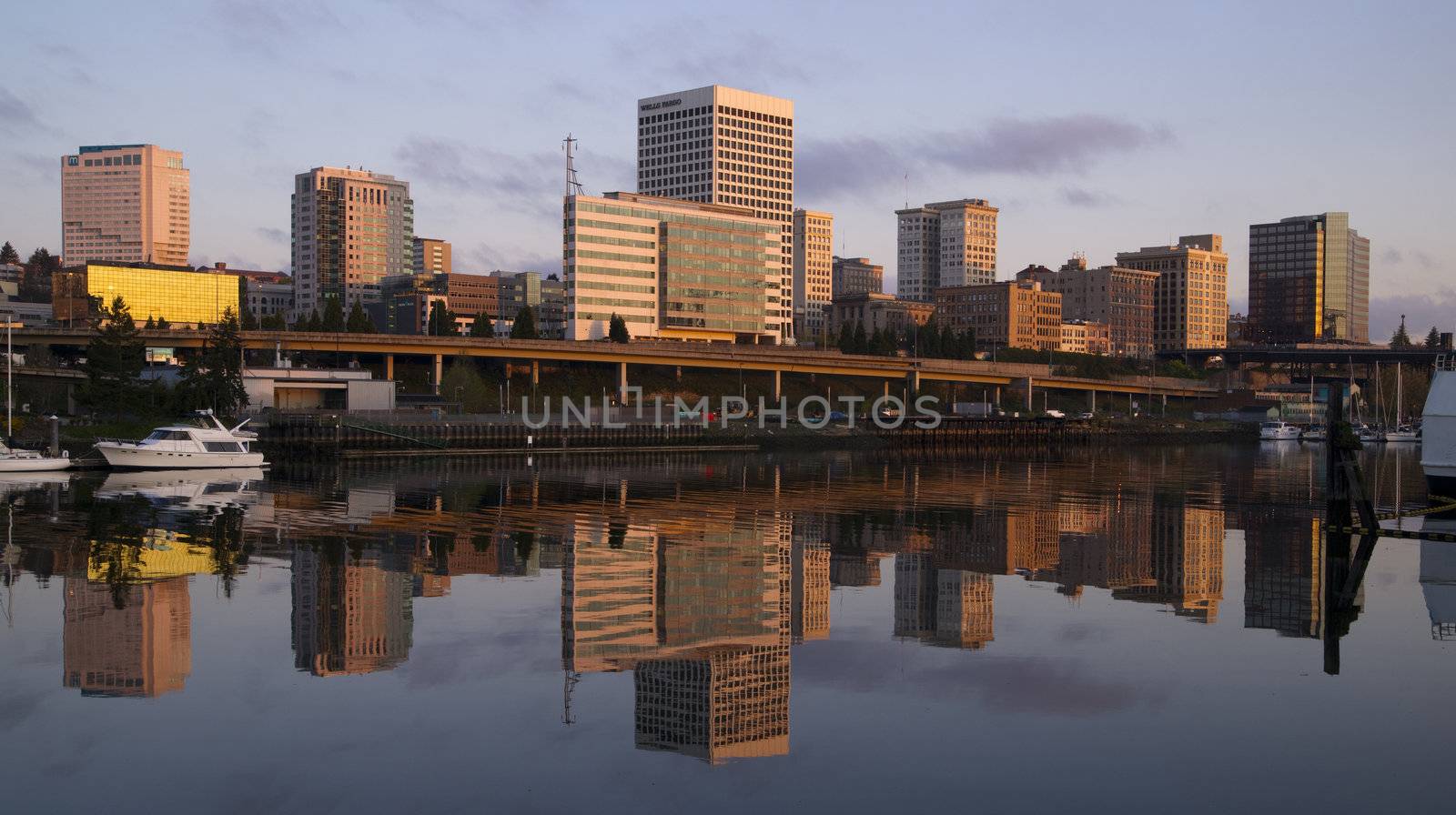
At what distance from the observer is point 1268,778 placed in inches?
574

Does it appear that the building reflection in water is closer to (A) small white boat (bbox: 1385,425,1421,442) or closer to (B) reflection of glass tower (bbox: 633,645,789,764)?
(B) reflection of glass tower (bbox: 633,645,789,764)

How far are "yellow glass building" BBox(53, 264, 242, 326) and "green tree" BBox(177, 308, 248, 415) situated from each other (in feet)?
302

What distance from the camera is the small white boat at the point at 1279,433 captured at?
141250 millimetres

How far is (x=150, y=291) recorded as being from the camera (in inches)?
7254

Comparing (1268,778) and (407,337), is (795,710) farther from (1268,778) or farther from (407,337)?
(407,337)

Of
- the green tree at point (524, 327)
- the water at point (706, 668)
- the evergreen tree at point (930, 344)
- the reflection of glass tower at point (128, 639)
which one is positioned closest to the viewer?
the water at point (706, 668)

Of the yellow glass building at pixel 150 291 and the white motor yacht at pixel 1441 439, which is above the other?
the yellow glass building at pixel 150 291

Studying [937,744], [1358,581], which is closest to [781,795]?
[937,744]

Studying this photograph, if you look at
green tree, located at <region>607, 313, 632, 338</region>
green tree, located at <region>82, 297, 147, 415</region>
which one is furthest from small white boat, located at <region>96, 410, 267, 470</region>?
green tree, located at <region>607, 313, 632, 338</region>

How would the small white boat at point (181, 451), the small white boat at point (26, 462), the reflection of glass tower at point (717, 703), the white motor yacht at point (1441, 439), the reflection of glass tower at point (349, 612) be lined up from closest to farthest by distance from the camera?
the reflection of glass tower at point (717, 703)
the reflection of glass tower at point (349, 612)
the white motor yacht at point (1441, 439)
the small white boat at point (26, 462)
the small white boat at point (181, 451)

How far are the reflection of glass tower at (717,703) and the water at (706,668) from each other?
7cm

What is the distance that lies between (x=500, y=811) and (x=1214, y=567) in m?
23.4

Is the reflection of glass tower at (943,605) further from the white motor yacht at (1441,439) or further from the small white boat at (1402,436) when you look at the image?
the small white boat at (1402,436)

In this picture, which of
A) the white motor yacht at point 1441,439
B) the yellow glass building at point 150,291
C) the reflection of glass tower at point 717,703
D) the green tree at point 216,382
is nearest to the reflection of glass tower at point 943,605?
the reflection of glass tower at point 717,703
